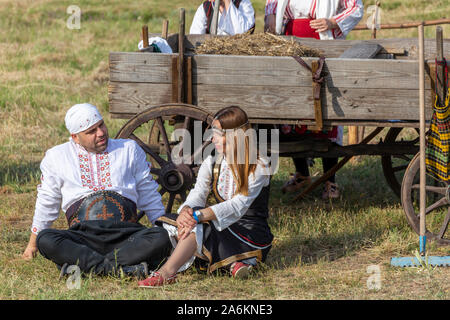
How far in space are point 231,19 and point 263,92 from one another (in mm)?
1644

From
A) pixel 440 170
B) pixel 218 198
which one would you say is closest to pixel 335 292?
pixel 218 198

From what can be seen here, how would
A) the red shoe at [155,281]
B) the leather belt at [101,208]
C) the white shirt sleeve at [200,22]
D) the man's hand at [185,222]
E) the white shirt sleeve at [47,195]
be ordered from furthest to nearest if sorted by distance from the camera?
1. the white shirt sleeve at [200,22]
2. the white shirt sleeve at [47,195]
3. the leather belt at [101,208]
4. the man's hand at [185,222]
5. the red shoe at [155,281]

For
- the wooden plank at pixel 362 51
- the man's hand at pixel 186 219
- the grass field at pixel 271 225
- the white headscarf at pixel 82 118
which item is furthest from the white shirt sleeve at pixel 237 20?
the man's hand at pixel 186 219

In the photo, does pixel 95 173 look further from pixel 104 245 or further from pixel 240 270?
pixel 240 270

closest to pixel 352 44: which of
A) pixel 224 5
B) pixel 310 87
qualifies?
pixel 224 5

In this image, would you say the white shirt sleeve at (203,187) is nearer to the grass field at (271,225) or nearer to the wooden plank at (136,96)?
the grass field at (271,225)

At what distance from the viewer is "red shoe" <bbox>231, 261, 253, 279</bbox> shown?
443 cm

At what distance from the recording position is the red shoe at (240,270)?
443cm

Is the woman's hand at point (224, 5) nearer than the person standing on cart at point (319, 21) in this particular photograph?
No

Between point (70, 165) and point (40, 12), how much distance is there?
15137 mm

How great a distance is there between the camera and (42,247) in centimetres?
446

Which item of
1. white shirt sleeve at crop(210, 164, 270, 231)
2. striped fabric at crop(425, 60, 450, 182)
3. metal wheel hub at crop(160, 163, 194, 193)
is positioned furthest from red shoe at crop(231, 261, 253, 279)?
striped fabric at crop(425, 60, 450, 182)

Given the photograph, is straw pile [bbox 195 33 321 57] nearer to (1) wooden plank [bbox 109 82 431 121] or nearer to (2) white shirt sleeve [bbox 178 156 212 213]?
(1) wooden plank [bbox 109 82 431 121]

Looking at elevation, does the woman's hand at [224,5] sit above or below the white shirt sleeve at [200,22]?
above
